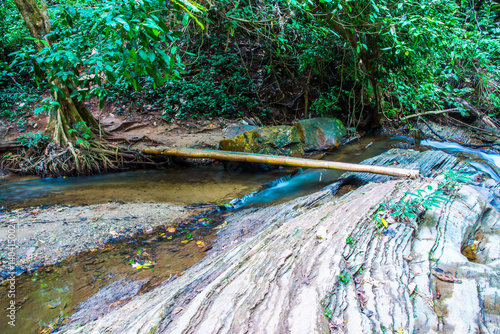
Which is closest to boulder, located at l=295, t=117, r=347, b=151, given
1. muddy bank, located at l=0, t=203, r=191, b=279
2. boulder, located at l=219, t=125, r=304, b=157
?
boulder, located at l=219, t=125, r=304, b=157

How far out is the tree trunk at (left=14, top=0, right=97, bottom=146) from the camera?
580 centimetres

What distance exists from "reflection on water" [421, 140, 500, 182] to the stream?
0.06 ft

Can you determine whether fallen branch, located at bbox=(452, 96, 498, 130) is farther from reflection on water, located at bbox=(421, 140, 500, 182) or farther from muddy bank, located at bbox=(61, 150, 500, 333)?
muddy bank, located at bbox=(61, 150, 500, 333)

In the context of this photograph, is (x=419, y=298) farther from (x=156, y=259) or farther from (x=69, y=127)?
(x=69, y=127)

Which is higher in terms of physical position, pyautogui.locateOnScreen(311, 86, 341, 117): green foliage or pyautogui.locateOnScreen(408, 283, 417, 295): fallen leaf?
pyautogui.locateOnScreen(311, 86, 341, 117): green foliage

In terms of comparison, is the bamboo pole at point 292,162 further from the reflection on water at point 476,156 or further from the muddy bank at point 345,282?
the reflection on water at point 476,156

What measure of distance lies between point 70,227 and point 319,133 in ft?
20.2

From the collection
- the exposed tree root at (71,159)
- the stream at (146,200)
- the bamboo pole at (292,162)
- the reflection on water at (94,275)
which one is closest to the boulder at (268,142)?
the stream at (146,200)

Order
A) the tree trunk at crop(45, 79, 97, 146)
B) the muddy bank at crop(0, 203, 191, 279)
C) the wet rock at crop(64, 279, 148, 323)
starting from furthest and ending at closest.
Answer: the tree trunk at crop(45, 79, 97, 146), the muddy bank at crop(0, 203, 191, 279), the wet rock at crop(64, 279, 148, 323)

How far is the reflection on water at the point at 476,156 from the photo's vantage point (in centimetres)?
546

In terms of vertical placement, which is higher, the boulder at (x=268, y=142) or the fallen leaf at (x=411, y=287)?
the boulder at (x=268, y=142)

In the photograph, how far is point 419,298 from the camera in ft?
5.76

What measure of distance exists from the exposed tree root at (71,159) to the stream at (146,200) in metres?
0.28

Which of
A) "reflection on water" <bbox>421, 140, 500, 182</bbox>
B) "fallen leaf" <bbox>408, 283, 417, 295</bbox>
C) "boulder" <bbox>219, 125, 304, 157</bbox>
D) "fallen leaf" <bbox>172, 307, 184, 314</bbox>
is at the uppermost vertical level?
"boulder" <bbox>219, 125, 304, 157</bbox>
